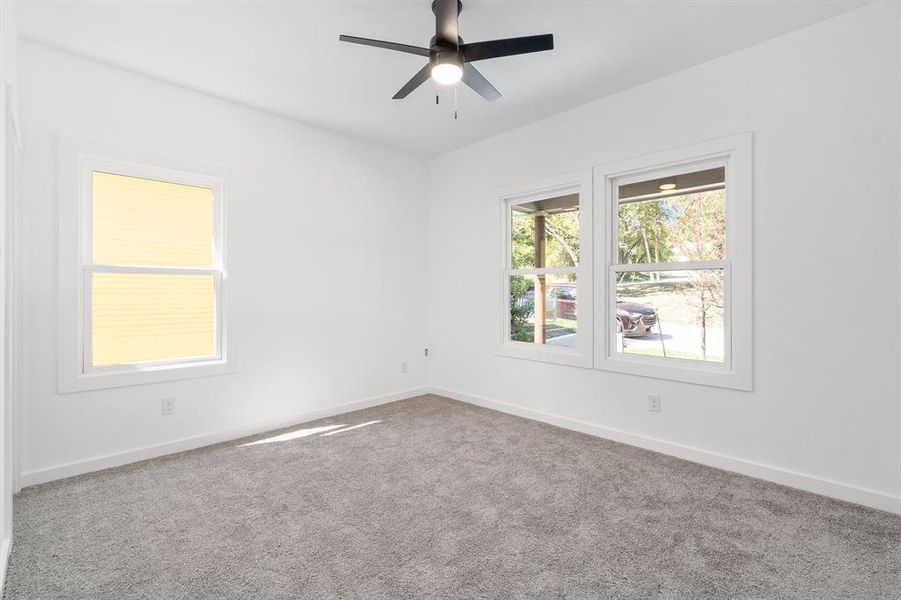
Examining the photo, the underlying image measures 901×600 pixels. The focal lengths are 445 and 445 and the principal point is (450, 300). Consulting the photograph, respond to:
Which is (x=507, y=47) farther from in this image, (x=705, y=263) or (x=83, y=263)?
(x=83, y=263)

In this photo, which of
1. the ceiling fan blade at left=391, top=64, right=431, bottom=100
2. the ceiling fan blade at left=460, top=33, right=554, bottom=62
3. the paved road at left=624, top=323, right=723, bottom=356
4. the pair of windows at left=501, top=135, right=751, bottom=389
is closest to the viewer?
the ceiling fan blade at left=460, top=33, right=554, bottom=62

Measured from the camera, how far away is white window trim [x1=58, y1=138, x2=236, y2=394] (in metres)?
2.91

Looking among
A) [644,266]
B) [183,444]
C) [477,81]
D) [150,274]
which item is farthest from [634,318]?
[150,274]

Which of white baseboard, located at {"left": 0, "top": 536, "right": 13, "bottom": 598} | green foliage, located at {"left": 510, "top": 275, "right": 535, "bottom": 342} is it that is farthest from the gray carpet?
green foliage, located at {"left": 510, "top": 275, "right": 535, "bottom": 342}

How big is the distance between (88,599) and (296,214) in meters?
3.06

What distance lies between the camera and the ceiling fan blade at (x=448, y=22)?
2229 mm

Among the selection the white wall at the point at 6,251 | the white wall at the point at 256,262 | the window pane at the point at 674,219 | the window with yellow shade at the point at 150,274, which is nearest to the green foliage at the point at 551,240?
the window pane at the point at 674,219

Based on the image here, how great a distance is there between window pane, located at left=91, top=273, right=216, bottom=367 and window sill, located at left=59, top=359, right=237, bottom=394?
0.10 m

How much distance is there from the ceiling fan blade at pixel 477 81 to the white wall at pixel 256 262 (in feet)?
7.01

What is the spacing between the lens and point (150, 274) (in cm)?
334

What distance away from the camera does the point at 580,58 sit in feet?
9.87

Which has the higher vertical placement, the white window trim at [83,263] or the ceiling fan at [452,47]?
the ceiling fan at [452,47]

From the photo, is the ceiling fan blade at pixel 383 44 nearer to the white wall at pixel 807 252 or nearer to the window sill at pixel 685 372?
the white wall at pixel 807 252

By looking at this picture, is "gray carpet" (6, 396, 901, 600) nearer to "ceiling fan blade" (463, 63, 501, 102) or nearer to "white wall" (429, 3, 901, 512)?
"white wall" (429, 3, 901, 512)
